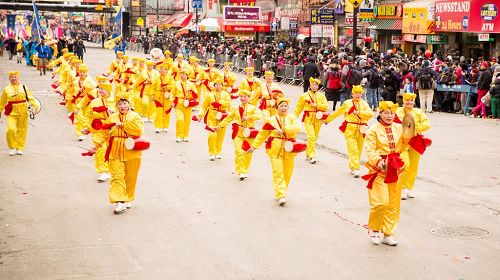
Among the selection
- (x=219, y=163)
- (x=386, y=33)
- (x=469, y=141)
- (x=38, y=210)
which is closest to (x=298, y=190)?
(x=219, y=163)

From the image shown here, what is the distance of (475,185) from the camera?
1310 centimetres

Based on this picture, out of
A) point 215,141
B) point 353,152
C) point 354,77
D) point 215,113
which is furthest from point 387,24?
point 353,152

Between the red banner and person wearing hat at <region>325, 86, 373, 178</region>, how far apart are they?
1397cm

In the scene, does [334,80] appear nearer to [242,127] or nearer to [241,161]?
[242,127]

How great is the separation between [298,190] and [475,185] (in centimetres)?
299

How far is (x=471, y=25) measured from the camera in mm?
27328

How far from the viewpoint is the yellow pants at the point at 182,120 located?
58.2ft

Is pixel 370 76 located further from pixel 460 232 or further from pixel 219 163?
pixel 460 232

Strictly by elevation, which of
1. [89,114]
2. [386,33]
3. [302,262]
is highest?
[386,33]

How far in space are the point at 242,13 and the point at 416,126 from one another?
36.8 m

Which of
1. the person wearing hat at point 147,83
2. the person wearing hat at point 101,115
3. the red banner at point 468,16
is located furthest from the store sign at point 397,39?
the person wearing hat at point 101,115

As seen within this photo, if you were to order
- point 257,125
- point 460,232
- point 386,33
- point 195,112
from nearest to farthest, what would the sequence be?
point 460,232 → point 257,125 → point 195,112 → point 386,33

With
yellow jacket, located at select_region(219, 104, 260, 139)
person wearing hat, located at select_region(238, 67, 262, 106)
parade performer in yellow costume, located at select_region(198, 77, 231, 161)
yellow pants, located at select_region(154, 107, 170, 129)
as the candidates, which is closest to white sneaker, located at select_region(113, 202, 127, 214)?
yellow jacket, located at select_region(219, 104, 260, 139)

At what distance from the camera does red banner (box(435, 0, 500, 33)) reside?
26.3 m
